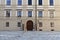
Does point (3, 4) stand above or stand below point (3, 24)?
above

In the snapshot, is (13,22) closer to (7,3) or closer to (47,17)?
(7,3)

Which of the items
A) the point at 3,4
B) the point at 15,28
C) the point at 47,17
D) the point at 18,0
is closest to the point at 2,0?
the point at 3,4

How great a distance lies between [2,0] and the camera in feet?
128

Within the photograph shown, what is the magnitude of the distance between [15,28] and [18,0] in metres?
5.88

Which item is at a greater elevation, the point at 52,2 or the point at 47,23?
the point at 52,2

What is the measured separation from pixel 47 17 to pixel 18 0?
6.95m

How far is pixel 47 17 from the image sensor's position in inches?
1528

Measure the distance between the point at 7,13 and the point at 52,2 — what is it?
31.3ft

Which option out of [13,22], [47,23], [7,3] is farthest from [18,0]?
[47,23]

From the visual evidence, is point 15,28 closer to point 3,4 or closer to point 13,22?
point 13,22

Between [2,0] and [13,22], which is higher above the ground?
[2,0]

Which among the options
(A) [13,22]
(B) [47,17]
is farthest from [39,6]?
(A) [13,22]

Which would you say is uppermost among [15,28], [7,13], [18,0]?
[18,0]

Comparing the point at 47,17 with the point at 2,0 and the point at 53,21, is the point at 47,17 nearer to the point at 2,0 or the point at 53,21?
the point at 53,21
